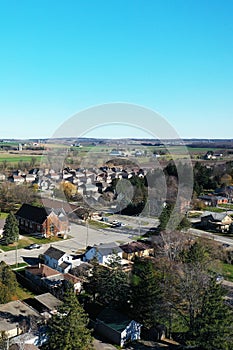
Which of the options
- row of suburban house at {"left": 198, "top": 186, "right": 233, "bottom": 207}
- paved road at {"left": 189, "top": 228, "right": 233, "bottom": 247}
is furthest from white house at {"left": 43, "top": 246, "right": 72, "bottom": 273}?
row of suburban house at {"left": 198, "top": 186, "right": 233, "bottom": 207}

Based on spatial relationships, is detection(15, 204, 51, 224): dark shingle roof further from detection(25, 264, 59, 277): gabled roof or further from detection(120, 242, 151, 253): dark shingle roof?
detection(25, 264, 59, 277): gabled roof

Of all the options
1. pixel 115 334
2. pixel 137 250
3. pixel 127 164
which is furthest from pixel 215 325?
pixel 127 164

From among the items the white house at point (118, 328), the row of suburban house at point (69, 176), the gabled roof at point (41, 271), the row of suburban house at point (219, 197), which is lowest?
the white house at point (118, 328)

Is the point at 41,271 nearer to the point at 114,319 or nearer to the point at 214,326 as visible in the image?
the point at 114,319

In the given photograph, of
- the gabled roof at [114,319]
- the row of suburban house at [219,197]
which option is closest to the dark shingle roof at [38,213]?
the gabled roof at [114,319]

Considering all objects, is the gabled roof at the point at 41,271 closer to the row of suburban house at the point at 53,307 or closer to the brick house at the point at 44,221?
the row of suburban house at the point at 53,307

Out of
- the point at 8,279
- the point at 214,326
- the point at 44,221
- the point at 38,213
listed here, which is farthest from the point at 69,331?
the point at 38,213
